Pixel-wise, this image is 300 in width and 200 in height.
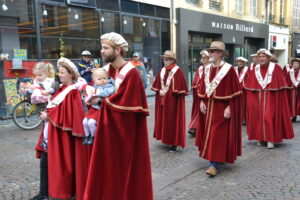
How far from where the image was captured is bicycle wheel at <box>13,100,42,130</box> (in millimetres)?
8031

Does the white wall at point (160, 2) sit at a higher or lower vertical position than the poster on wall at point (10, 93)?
higher

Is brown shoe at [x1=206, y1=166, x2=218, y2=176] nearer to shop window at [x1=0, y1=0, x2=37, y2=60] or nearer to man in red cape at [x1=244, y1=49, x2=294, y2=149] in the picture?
man in red cape at [x1=244, y1=49, x2=294, y2=149]

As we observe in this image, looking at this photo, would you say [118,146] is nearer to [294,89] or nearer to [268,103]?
[268,103]

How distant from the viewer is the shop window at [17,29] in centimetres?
964

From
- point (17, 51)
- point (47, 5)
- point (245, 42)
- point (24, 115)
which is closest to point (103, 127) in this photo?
point (24, 115)

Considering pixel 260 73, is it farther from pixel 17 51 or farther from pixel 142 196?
pixel 17 51

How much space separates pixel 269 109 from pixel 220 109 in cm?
202

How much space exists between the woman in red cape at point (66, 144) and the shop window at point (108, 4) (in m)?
9.54

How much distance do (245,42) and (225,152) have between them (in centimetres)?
2068

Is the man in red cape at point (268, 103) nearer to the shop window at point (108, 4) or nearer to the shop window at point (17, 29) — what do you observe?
the shop window at point (17, 29)

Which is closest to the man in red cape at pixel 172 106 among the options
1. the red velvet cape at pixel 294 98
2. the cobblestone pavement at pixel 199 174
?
the cobblestone pavement at pixel 199 174

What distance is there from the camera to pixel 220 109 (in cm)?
488

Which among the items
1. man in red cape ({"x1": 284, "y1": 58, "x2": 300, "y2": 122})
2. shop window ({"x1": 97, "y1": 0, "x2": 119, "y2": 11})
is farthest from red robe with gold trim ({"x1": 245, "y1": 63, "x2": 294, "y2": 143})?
shop window ({"x1": 97, "y1": 0, "x2": 119, "y2": 11})

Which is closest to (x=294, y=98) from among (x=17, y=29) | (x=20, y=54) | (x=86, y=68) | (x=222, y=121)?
(x=222, y=121)
